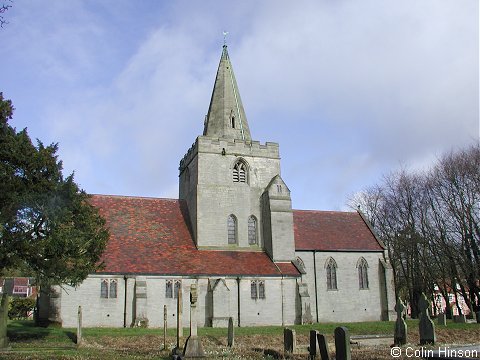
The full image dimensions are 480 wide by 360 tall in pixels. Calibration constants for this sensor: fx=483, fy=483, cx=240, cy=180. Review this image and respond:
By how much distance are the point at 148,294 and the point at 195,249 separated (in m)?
Answer: 5.22

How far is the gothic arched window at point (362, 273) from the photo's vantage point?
3809 cm

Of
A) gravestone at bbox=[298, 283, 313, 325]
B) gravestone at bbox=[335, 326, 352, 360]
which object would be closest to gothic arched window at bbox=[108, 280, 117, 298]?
gravestone at bbox=[298, 283, 313, 325]

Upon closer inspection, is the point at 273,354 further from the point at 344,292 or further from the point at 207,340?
the point at 344,292

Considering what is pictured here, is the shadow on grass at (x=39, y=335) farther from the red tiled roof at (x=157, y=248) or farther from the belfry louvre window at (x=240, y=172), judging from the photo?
the belfry louvre window at (x=240, y=172)

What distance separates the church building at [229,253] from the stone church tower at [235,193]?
0.08 m

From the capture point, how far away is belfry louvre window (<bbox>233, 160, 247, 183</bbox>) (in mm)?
37969

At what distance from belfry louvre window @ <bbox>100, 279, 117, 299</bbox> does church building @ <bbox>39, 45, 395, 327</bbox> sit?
63 mm

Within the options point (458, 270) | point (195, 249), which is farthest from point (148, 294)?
point (458, 270)

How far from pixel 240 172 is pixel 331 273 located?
10621 mm

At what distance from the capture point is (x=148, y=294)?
103 feet

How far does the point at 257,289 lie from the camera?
34.0 metres

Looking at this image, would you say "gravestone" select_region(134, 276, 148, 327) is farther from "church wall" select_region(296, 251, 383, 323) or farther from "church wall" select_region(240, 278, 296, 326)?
"church wall" select_region(296, 251, 383, 323)

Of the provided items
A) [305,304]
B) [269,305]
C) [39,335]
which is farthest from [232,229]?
[39,335]

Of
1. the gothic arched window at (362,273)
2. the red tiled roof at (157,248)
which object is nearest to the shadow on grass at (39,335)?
the red tiled roof at (157,248)
